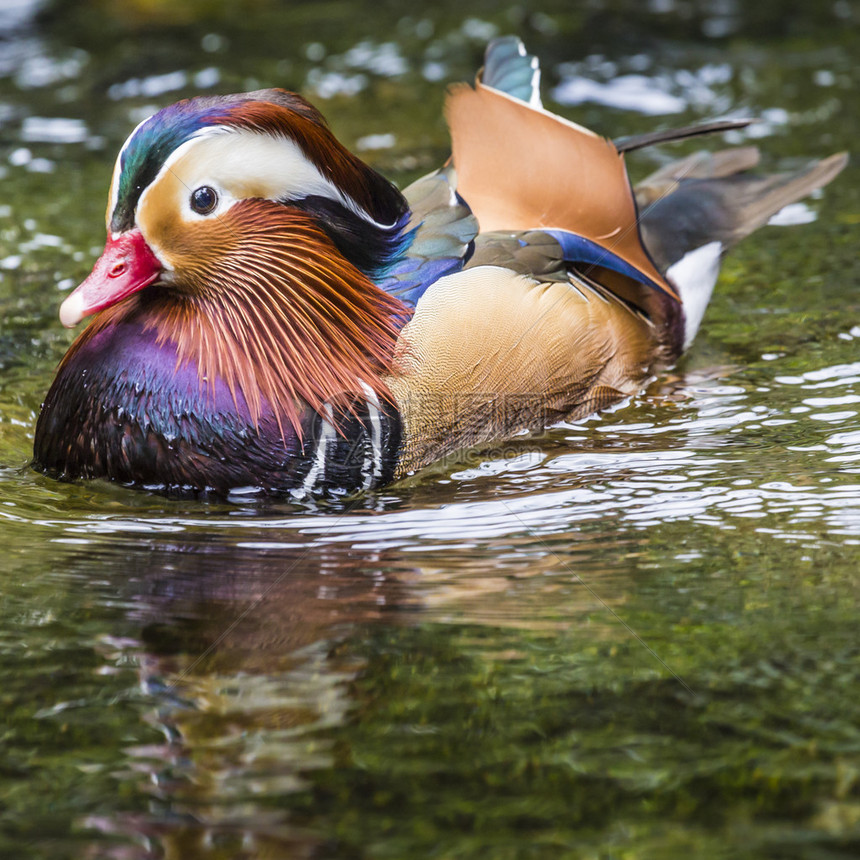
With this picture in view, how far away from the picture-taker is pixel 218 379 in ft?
11.3

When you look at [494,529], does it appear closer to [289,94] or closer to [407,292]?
[407,292]

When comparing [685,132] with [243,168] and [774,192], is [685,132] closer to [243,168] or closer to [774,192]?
[774,192]

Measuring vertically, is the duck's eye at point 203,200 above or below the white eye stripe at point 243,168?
below

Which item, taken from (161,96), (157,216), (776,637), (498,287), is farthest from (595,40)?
(776,637)

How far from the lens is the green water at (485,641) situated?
84.0 inches

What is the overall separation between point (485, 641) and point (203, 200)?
5.04 feet

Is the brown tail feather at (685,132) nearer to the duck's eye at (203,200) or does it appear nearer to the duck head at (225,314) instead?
the duck head at (225,314)

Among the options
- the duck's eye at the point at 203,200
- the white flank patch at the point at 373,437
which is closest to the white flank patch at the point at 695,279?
the white flank patch at the point at 373,437

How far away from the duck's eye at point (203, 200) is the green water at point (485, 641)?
0.85 m

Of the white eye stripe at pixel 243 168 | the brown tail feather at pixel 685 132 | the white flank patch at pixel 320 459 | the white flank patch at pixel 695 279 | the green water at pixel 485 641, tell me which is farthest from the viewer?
the white flank patch at pixel 695 279

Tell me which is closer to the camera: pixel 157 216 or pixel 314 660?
pixel 314 660

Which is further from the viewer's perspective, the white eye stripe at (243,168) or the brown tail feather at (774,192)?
the brown tail feather at (774,192)

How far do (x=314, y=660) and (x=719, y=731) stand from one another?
880 mm

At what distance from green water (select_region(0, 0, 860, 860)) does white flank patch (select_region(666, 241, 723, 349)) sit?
139 mm
